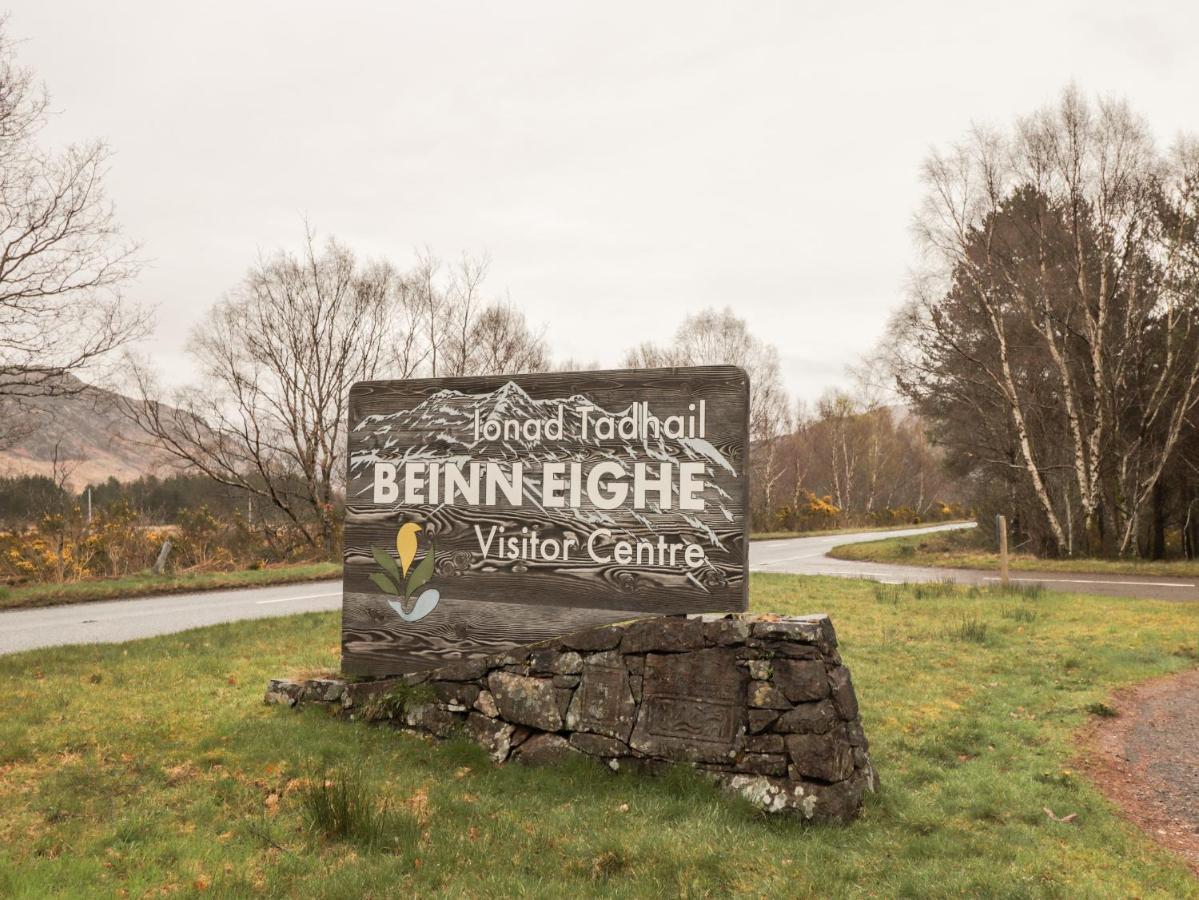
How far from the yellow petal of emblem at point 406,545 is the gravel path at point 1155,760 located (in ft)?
17.1

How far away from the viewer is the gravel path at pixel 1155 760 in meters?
4.70

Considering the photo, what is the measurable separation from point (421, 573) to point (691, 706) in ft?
7.85

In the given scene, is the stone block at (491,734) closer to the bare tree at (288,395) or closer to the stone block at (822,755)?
the stone block at (822,755)

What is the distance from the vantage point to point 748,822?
423cm

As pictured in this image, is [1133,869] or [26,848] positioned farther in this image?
[1133,869]

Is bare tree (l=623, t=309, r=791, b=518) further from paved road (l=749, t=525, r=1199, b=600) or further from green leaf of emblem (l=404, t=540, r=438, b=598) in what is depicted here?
green leaf of emblem (l=404, t=540, r=438, b=598)

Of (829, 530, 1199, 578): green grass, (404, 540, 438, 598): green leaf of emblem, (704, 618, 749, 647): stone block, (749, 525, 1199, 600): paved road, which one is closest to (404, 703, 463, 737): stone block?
(404, 540, 438, 598): green leaf of emblem

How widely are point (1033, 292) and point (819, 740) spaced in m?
20.6

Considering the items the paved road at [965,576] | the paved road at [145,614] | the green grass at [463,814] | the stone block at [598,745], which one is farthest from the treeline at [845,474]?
the stone block at [598,745]

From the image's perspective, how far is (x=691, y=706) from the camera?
4.70m

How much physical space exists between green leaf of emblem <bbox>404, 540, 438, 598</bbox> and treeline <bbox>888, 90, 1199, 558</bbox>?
64.1 ft

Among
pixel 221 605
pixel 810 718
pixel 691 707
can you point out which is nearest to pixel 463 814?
pixel 691 707

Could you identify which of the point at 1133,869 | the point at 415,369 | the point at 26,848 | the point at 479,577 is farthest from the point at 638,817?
the point at 415,369

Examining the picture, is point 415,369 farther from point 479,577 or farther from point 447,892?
point 447,892
